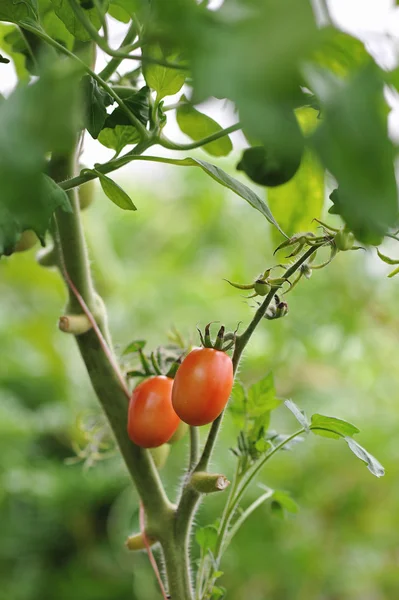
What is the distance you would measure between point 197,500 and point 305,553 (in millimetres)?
822

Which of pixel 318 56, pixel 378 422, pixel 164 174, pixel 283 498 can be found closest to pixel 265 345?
pixel 378 422

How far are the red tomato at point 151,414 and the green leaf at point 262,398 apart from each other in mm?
46

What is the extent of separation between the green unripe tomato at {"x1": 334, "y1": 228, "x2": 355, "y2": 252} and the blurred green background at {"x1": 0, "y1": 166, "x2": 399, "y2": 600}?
2.72ft

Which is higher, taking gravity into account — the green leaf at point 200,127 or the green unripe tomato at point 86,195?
the green leaf at point 200,127

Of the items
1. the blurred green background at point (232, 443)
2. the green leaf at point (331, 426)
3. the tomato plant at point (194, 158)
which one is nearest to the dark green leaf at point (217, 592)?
the tomato plant at point (194, 158)

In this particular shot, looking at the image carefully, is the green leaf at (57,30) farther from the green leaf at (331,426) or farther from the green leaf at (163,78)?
the green leaf at (331,426)

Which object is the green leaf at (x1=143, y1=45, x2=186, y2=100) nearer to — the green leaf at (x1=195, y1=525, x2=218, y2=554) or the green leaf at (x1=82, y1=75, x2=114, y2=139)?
the green leaf at (x1=82, y1=75, x2=114, y2=139)

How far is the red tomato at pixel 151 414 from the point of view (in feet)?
1.19

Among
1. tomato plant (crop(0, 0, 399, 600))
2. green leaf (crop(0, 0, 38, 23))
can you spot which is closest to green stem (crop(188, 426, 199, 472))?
tomato plant (crop(0, 0, 399, 600))

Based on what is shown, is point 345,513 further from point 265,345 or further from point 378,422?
point 265,345

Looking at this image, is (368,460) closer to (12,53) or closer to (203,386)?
(203,386)

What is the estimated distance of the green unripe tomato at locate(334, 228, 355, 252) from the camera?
11.2 inches

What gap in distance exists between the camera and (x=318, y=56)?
181 millimetres

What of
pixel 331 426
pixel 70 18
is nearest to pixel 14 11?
pixel 70 18
